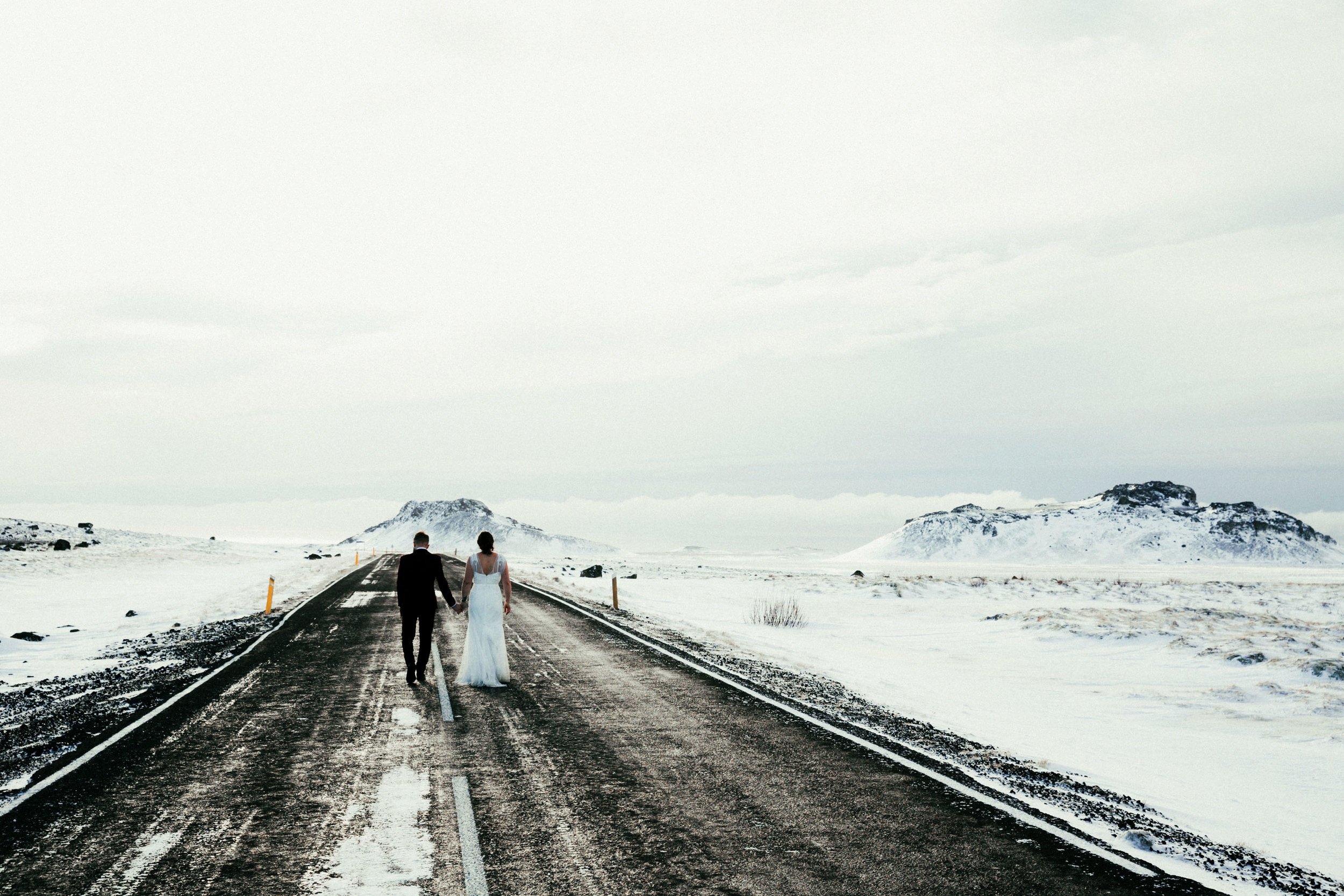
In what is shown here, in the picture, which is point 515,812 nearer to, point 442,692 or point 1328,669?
point 442,692

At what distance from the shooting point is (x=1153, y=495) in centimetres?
16425

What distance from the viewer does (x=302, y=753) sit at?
8.30m

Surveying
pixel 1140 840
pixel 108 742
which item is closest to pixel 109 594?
pixel 108 742

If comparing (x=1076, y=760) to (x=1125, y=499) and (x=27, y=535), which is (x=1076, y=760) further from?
(x=1125, y=499)

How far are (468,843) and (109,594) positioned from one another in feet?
110

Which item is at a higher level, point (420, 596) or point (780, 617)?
point (420, 596)

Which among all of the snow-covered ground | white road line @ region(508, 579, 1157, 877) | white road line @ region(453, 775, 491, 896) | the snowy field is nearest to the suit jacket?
white road line @ region(508, 579, 1157, 877)

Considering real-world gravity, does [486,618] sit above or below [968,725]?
above

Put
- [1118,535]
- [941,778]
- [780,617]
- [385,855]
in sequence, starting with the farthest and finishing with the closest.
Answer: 1. [1118,535]
2. [780,617]
3. [941,778]
4. [385,855]

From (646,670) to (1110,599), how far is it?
1171 inches

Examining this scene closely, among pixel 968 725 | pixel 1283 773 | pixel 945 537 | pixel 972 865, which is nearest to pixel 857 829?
pixel 972 865

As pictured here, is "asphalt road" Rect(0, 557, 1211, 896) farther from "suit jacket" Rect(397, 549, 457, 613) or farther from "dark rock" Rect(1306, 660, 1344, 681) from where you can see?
"dark rock" Rect(1306, 660, 1344, 681)

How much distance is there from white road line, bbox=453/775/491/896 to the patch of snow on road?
0.71ft

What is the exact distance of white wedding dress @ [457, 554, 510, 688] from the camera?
470 inches
